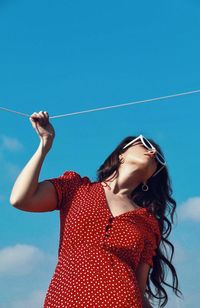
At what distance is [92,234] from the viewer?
3301 mm

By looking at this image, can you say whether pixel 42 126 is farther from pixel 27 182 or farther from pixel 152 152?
pixel 152 152

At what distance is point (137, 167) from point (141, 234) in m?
0.42

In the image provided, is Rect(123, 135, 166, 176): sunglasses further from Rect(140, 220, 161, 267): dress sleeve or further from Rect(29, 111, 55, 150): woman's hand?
Rect(29, 111, 55, 150): woman's hand

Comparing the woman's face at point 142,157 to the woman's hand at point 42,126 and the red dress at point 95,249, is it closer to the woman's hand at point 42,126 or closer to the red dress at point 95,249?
the red dress at point 95,249

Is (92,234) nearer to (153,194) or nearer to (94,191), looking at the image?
(94,191)

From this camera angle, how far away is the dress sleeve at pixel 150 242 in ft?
11.6

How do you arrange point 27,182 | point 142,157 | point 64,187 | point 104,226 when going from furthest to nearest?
point 142,157 < point 64,187 < point 104,226 < point 27,182

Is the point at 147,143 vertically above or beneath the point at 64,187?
above

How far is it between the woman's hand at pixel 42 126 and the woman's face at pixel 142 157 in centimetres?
55

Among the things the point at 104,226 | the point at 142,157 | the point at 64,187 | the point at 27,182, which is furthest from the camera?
the point at 142,157

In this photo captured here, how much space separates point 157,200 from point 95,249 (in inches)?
31.0

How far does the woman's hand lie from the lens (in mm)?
3355

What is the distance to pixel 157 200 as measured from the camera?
12.9 ft

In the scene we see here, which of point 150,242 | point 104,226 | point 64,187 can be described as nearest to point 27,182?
point 64,187
